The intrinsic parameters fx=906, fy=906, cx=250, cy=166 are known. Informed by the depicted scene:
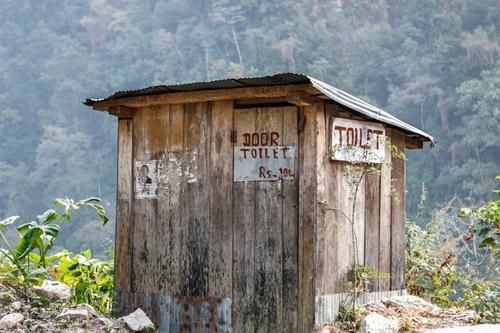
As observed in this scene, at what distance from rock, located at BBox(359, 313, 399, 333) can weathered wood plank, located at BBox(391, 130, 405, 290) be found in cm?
132

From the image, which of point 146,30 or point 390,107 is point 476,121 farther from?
point 146,30

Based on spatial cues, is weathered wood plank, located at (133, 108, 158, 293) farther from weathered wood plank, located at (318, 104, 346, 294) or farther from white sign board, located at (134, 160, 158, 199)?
weathered wood plank, located at (318, 104, 346, 294)

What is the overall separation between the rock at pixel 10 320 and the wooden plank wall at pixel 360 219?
2465 millimetres

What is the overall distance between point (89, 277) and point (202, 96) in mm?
2907

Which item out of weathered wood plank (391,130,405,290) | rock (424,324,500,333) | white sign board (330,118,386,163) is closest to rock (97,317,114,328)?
white sign board (330,118,386,163)

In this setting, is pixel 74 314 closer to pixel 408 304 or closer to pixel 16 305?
pixel 16 305

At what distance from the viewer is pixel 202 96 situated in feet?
26.6

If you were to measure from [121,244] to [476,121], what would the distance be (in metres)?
28.1

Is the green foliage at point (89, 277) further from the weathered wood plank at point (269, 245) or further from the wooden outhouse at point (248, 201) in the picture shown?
the weathered wood plank at point (269, 245)

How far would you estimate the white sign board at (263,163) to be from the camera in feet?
25.7

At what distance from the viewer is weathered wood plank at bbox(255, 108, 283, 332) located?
7812mm

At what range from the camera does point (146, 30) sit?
171 feet

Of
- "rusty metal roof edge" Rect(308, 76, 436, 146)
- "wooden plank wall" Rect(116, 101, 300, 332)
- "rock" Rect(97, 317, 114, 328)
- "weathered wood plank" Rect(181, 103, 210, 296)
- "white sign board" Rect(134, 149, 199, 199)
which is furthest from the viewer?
"white sign board" Rect(134, 149, 199, 199)

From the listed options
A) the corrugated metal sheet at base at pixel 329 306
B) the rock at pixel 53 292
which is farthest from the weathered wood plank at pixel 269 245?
the rock at pixel 53 292
